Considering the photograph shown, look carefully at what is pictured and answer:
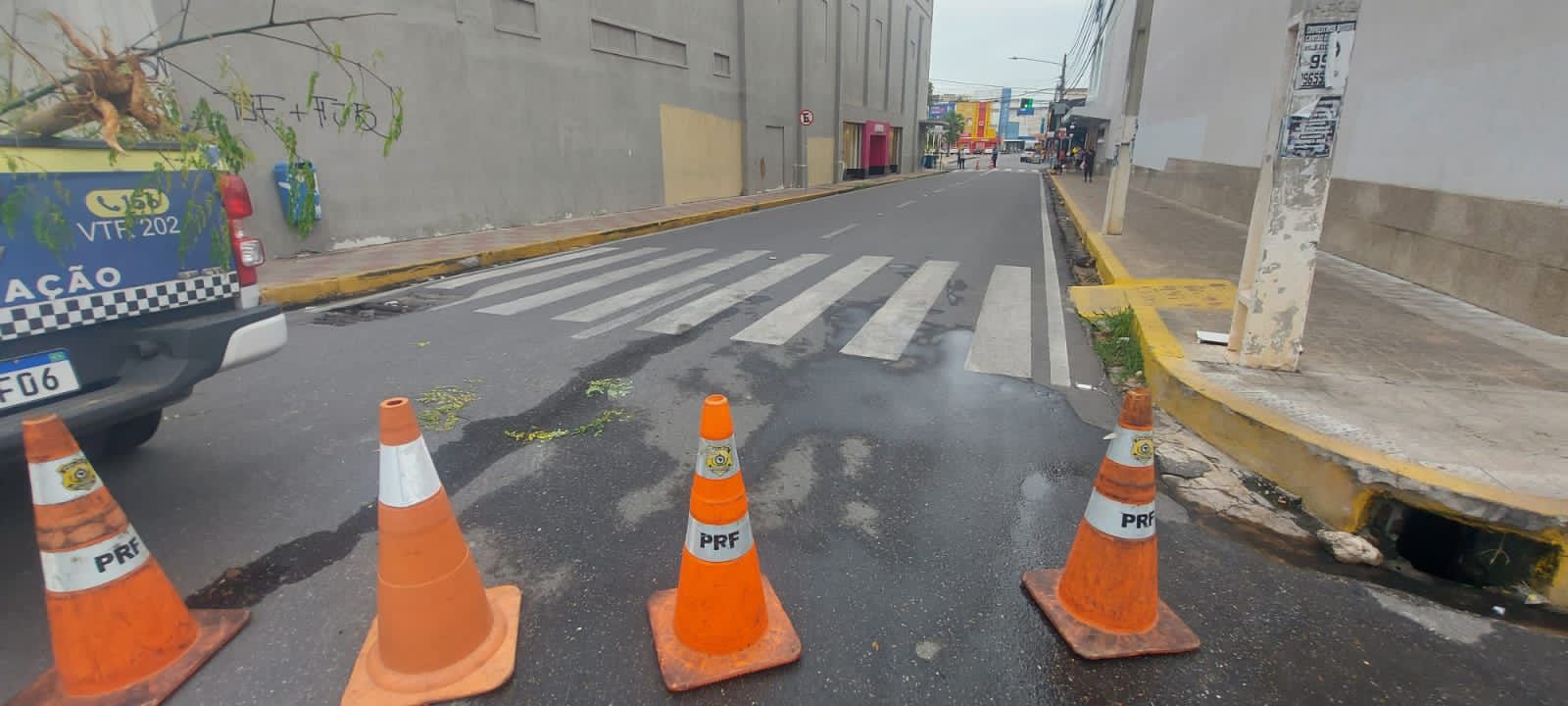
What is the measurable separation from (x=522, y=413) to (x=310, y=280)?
5.21 meters

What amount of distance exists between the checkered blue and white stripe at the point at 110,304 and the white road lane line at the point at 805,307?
353 centimetres

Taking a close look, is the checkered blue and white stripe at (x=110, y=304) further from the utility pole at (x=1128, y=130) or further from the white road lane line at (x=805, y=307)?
the utility pole at (x=1128, y=130)

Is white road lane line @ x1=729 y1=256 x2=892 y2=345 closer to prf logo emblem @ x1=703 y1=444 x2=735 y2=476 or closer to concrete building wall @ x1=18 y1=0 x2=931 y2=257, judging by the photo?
concrete building wall @ x1=18 y1=0 x2=931 y2=257

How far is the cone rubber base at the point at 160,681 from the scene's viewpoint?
207cm

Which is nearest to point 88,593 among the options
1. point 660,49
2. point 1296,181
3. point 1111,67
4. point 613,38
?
point 1296,181

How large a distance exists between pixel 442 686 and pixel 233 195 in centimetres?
269

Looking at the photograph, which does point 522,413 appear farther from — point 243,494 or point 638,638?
A: point 638,638

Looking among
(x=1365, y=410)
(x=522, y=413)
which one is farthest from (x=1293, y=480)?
(x=522, y=413)

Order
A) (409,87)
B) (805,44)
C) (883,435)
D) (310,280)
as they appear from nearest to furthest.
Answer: (883,435)
(310,280)
(409,87)
(805,44)

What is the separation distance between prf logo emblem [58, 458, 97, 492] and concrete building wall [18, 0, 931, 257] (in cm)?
221

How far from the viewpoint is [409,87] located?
1119 cm

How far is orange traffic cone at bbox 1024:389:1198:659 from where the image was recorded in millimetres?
2443

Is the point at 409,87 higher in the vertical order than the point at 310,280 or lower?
higher

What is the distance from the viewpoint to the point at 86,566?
2.08 meters
